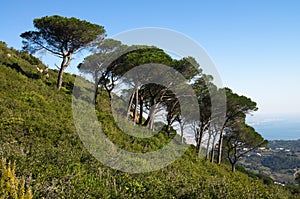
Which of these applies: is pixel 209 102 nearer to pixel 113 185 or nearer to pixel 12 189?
pixel 113 185

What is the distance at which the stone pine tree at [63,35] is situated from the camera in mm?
19891

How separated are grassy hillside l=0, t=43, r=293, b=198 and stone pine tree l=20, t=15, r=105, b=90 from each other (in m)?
5.04

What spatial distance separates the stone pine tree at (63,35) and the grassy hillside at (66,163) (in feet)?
16.5

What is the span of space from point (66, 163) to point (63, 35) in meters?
14.2

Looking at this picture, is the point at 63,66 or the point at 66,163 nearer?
the point at 66,163

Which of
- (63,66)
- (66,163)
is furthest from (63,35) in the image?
(66,163)

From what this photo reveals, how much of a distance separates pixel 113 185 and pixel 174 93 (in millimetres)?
15949

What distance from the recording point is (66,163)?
8.11m

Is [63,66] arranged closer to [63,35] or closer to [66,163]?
[63,35]

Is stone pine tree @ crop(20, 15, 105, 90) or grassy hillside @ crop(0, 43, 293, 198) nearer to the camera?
grassy hillside @ crop(0, 43, 293, 198)

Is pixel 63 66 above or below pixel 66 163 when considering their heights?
above

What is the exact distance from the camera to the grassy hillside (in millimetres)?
6508

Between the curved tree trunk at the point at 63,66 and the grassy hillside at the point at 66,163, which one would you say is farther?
the curved tree trunk at the point at 63,66

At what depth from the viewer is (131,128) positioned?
60.6 feet
